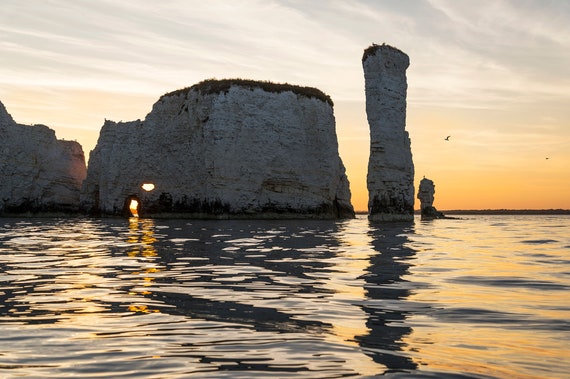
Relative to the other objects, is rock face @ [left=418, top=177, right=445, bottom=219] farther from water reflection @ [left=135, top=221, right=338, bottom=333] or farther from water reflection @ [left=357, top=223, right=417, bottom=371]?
water reflection @ [left=357, top=223, right=417, bottom=371]

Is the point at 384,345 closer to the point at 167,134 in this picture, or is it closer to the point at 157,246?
the point at 157,246

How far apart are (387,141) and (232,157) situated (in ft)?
43.6

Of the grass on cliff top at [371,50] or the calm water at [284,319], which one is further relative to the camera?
the grass on cliff top at [371,50]

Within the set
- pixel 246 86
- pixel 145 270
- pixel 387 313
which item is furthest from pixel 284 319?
pixel 246 86

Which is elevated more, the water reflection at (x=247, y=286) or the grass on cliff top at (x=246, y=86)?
the grass on cliff top at (x=246, y=86)

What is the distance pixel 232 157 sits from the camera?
47062 millimetres

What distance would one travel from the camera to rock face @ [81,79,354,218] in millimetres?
46781

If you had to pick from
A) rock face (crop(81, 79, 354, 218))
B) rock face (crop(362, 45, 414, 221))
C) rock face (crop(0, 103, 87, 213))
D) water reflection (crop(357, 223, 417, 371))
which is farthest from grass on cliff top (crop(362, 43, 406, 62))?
rock face (crop(0, 103, 87, 213))

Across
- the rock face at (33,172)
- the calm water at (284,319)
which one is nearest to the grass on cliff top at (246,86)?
the rock face at (33,172)

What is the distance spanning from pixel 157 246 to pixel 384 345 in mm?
12320

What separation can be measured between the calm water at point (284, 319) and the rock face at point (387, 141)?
2747 cm

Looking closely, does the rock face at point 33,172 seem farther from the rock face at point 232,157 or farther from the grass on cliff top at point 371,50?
the grass on cliff top at point 371,50

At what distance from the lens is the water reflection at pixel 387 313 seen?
14.7 ft

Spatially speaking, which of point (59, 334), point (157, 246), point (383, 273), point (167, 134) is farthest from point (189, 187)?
point (59, 334)
